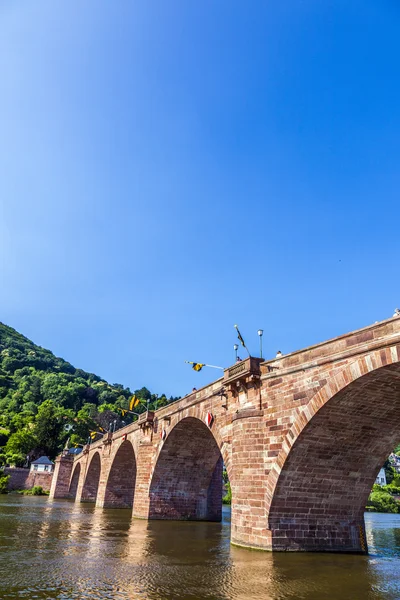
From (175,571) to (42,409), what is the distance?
337 feet

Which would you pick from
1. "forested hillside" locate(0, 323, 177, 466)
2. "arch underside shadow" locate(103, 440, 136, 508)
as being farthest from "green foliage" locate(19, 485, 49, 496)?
"arch underside shadow" locate(103, 440, 136, 508)

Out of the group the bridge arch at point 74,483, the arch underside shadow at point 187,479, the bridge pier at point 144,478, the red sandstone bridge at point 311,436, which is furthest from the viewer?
the bridge arch at point 74,483

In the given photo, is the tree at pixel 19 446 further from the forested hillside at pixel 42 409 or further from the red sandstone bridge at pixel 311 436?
the red sandstone bridge at pixel 311 436

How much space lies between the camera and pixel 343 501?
16.4 meters

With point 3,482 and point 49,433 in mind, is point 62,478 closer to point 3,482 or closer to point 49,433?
point 3,482

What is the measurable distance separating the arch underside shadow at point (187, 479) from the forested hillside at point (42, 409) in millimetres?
35858

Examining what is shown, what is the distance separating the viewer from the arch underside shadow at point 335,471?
47.1ft

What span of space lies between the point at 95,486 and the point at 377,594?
5592cm

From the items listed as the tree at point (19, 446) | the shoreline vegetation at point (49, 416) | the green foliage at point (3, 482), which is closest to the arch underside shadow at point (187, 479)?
the shoreline vegetation at point (49, 416)

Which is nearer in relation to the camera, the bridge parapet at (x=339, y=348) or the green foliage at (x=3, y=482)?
the bridge parapet at (x=339, y=348)

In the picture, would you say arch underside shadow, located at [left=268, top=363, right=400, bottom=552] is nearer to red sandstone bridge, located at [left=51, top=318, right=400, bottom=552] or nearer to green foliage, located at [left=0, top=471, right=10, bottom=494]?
red sandstone bridge, located at [left=51, top=318, right=400, bottom=552]

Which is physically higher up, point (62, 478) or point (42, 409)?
point (42, 409)

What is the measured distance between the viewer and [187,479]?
29.0 metres

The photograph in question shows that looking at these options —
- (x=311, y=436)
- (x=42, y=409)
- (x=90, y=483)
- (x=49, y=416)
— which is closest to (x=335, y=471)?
(x=311, y=436)
